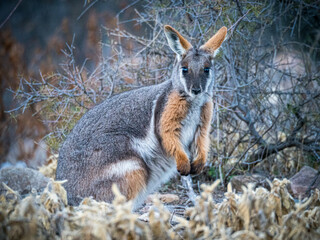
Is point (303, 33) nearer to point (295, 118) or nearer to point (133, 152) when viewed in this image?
point (295, 118)

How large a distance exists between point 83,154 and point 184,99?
1.33 m

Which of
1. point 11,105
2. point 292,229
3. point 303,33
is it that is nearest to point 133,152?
point 292,229

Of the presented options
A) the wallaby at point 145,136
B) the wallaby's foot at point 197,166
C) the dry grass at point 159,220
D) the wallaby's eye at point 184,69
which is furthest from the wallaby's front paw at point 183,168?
the dry grass at point 159,220

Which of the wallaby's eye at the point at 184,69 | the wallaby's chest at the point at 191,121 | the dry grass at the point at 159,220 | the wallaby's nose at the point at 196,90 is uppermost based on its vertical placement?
the wallaby's eye at the point at 184,69

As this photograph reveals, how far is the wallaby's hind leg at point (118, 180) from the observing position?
3982mm

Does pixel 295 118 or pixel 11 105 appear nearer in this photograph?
pixel 295 118

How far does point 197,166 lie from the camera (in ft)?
15.2

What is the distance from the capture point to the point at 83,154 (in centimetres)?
413

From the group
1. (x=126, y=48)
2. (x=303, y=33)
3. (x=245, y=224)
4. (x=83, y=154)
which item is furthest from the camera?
(x=303, y=33)

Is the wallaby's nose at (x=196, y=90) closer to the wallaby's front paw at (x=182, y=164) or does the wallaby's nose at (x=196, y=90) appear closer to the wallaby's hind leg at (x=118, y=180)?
the wallaby's front paw at (x=182, y=164)

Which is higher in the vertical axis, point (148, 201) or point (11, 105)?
→ point (11, 105)

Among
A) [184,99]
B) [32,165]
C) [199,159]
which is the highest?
[184,99]

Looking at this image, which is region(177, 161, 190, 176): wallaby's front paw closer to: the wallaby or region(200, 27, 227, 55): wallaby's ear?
the wallaby

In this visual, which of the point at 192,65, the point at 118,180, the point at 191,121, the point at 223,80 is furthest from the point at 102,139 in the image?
the point at 223,80
